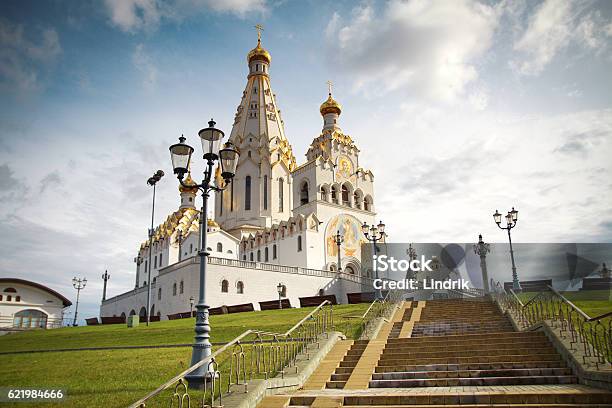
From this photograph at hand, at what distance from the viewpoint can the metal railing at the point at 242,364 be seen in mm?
7160


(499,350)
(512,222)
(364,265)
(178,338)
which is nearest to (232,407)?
(499,350)

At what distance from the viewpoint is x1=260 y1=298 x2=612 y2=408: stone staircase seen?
7.77 metres

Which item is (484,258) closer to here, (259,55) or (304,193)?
(304,193)

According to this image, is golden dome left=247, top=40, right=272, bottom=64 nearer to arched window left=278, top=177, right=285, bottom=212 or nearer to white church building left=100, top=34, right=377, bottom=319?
white church building left=100, top=34, right=377, bottom=319

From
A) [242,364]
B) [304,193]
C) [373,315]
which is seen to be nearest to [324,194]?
[304,193]

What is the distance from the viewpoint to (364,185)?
5459 centimetres

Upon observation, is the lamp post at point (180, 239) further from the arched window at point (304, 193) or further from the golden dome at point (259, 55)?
the golden dome at point (259, 55)

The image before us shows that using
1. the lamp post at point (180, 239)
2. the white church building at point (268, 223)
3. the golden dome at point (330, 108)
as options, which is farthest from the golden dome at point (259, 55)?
the lamp post at point (180, 239)

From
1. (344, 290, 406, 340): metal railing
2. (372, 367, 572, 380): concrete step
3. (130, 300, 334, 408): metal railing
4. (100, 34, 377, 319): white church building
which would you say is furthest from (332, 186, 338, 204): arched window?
(372, 367, 572, 380): concrete step

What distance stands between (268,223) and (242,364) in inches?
1770

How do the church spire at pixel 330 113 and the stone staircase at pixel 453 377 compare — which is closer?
the stone staircase at pixel 453 377

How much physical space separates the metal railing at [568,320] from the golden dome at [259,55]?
48.5 metres

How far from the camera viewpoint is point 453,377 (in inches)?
382

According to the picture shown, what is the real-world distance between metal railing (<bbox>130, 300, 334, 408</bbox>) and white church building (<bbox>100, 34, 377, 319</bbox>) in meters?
23.9
